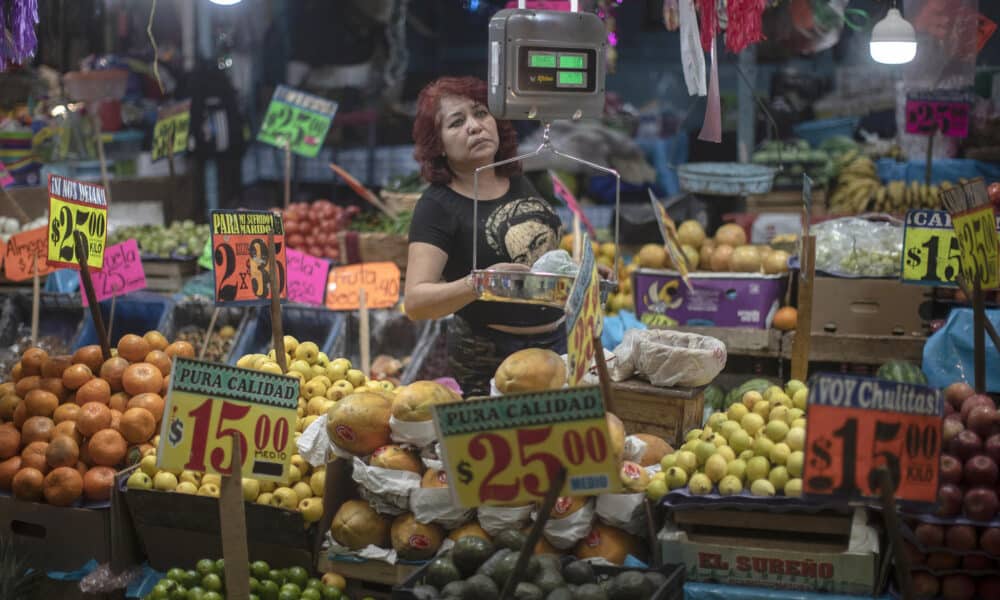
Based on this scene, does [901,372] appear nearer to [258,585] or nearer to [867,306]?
[867,306]

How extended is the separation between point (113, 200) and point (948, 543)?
6.37 meters

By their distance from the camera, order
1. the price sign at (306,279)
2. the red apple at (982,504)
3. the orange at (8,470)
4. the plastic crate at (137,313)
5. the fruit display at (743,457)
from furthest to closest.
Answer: the plastic crate at (137,313) → the price sign at (306,279) → the orange at (8,470) → the fruit display at (743,457) → the red apple at (982,504)

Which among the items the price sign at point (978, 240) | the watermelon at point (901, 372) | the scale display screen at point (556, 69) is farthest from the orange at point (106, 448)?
the watermelon at point (901, 372)

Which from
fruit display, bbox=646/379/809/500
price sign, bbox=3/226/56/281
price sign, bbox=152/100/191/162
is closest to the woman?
fruit display, bbox=646/379/809/500

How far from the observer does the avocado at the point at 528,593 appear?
2502mm

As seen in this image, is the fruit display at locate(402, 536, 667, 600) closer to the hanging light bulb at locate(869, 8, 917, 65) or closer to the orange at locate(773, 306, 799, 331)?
the orange at locate(773, 306, 799, 331)

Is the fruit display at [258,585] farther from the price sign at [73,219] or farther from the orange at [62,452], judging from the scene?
the price sign at [73,219]

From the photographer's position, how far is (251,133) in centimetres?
1005

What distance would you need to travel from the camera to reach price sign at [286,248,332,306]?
4.71 meters

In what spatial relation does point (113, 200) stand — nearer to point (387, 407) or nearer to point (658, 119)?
point (658, 119)

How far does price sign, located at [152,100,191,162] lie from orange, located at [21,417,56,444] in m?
3.43

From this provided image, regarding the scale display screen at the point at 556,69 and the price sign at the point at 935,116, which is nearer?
the scale display screen at the point at 556,69

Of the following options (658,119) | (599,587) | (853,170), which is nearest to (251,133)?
(658,119)

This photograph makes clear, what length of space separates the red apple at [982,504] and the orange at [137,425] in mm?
2477
